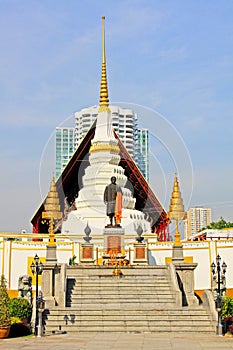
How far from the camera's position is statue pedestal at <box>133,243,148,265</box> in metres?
34.3

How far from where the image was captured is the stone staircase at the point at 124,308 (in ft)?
68.8

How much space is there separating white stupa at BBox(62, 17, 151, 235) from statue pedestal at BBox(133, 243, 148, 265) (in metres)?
10.2

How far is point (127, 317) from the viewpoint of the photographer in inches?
843

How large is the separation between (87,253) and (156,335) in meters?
13.3

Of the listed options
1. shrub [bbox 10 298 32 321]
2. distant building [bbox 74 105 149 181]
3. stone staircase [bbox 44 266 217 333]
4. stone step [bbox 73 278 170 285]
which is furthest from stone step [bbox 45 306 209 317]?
distant building [bbox 74 105 149 181]

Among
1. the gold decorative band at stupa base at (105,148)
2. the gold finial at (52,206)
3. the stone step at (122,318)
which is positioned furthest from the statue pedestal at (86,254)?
the gold finial at (52,206)

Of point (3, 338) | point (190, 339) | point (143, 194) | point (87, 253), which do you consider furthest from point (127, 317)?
point (143, 194)

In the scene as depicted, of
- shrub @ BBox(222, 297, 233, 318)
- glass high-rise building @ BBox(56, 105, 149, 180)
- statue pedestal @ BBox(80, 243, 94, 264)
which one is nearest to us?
shrub @ BBox(222, 297, 233, 318)

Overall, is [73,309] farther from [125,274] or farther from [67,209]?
[67,209]

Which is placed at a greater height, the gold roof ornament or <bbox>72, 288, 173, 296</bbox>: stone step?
the gold roof ornament

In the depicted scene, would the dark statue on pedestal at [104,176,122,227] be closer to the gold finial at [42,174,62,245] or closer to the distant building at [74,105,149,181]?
the gold finial at [42,174,62,245]

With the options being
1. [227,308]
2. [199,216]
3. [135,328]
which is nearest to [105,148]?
[227,308]

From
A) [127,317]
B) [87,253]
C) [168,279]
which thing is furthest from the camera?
[87,253]

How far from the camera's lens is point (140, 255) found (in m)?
34.4
